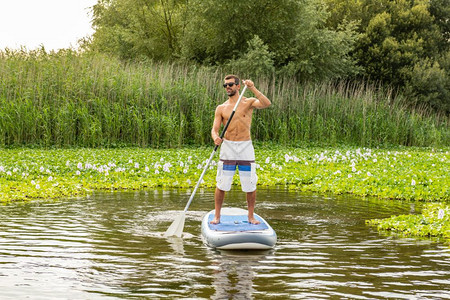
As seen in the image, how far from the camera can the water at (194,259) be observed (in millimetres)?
6082

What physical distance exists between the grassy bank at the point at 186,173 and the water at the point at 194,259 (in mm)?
1858

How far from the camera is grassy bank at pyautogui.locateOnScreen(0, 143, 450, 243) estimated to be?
43.4ft

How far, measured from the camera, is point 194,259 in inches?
297

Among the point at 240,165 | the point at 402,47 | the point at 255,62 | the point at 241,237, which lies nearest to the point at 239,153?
the point at 240,165

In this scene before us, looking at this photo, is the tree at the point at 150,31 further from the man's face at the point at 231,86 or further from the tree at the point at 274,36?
the man's face at the point at 231,86

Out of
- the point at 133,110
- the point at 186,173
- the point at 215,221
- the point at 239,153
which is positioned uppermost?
the point at 133,110

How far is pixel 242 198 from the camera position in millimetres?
13344

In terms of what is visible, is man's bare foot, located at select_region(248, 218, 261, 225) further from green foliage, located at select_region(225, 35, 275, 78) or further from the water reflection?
green foliage, located at select_region(225, 35, 275, 78)

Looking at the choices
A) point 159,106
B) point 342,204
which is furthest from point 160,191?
point 159,106

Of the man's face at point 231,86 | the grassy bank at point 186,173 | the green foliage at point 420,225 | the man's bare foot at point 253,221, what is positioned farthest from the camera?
→ the grassy bank at point 186,173

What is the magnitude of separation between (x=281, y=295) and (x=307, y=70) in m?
26.6

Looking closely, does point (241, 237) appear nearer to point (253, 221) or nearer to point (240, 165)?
point (253, 221)

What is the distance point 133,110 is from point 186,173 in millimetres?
6273

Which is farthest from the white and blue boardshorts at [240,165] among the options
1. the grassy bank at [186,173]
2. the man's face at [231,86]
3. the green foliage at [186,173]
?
the green foliage at [186,173]
